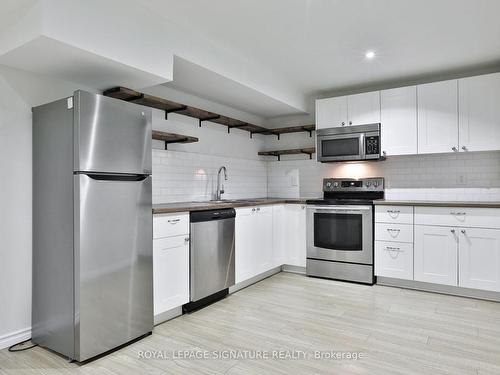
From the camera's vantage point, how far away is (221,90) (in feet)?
12.4

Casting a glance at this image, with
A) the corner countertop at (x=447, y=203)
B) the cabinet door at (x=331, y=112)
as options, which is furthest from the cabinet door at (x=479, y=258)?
the cabinet door at (x=331, y=112)

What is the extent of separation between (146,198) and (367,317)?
2041 millimetres

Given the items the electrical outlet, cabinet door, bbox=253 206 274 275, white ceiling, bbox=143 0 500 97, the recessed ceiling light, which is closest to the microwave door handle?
white ceiling, bbox=143 0 500 97

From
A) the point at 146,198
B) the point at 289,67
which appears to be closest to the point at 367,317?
the point at 146,198

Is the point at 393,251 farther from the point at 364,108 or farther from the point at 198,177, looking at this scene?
the point at 198,177

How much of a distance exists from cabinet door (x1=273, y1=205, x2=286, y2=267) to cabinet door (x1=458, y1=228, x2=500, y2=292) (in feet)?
6.25

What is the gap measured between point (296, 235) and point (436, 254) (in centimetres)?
154

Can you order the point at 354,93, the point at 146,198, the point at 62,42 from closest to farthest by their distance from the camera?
the point at 62,42
the point at 146,198
the point at 354,93

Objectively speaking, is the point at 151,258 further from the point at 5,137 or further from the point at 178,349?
the point at 5,137

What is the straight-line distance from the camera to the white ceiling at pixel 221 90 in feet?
10.5

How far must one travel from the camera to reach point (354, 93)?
4.64m

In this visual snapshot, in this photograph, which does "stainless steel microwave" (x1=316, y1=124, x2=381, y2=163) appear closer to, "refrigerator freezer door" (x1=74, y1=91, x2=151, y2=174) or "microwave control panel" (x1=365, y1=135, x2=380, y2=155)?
"microwave control panel" (x1=365, y1=135, x2=380, y2=155)

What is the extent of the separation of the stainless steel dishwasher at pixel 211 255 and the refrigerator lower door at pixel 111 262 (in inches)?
20.2

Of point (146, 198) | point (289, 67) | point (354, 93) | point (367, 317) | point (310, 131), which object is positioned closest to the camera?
point (146, 198)
